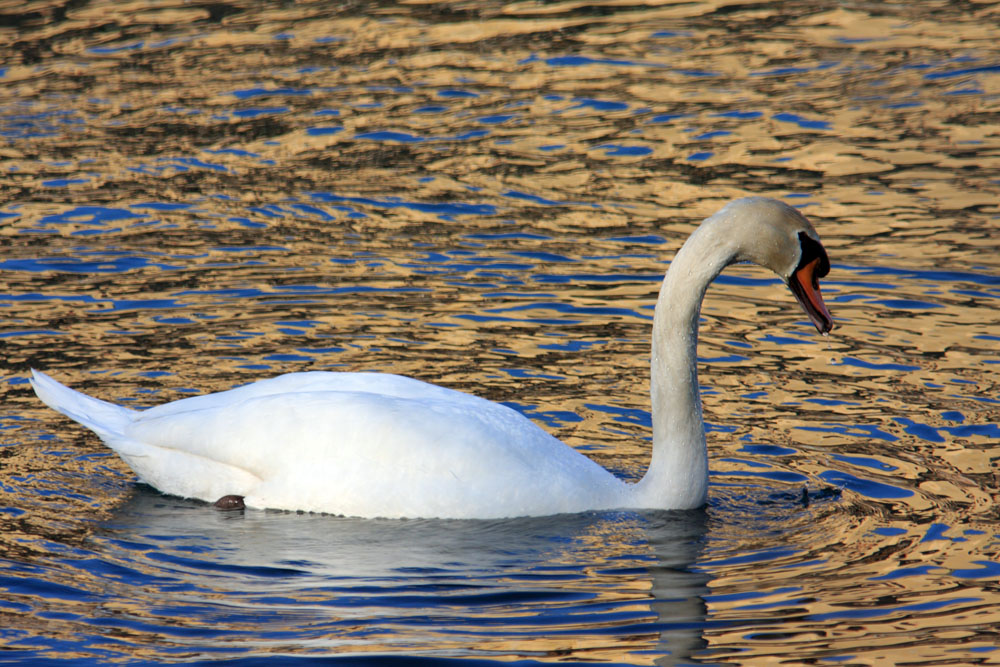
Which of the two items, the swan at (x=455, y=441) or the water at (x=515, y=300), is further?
the swan at (x=455, y=441)

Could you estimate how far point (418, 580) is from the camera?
6.26m

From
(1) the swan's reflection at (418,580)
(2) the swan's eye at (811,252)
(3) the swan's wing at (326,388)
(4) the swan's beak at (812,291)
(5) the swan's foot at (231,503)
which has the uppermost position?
(2) the swan's eye at (811,252)

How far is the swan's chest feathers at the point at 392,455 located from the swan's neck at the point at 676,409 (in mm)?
219

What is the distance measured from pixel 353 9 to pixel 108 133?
15.7 ft

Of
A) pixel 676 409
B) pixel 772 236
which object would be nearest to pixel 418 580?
pixel 676 409

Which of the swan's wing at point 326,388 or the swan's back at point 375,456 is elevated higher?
the swan's wing at point 326,388

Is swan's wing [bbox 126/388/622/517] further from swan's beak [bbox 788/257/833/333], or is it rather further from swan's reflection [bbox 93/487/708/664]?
swan's beak [bbox 788/257/833/333]

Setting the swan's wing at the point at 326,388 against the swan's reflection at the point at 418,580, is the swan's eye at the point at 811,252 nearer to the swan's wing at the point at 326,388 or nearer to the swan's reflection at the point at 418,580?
the swan's reflection at the point at 418,580

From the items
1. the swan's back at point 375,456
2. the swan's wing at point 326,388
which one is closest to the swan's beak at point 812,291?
the swan's back at point 375,456

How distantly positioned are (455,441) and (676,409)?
3.37 ft

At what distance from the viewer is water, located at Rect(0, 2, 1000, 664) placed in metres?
6.02

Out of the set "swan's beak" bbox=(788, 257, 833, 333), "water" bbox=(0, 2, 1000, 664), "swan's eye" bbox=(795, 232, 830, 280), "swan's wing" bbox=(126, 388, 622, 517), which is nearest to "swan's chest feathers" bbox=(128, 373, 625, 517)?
"swan's wing" bbox=(126, 388, 622, 517)

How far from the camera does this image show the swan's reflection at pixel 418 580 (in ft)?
18.7

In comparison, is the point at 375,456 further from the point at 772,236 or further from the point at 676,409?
Result: the point at 772,236
